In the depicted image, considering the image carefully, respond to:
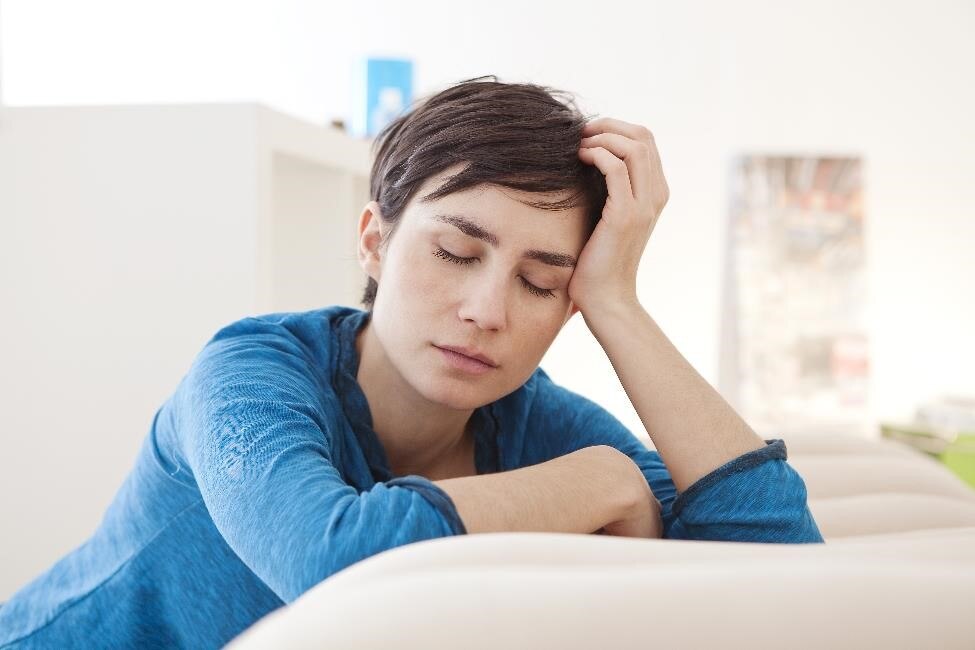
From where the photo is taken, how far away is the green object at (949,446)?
141 inches

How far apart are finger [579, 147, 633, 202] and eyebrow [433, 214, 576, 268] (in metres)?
0.12

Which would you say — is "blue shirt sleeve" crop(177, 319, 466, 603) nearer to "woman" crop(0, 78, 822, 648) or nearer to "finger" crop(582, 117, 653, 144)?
"woman" crop(0, 78, 822, 648)

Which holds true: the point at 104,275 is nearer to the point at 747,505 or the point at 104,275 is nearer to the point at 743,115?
the point at 747,505

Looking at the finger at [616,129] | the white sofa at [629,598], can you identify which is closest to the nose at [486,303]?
the finger at [616,129]

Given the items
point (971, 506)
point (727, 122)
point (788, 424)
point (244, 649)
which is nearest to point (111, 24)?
point (727, 122)

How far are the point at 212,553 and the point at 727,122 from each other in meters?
3.86

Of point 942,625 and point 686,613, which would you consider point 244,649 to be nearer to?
point 686,613

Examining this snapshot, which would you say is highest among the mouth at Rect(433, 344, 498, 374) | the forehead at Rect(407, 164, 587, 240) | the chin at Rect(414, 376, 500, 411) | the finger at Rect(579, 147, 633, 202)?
the finger at Rect(579, 147, 633, 202)

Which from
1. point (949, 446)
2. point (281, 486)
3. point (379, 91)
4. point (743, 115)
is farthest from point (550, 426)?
point (743, 115)

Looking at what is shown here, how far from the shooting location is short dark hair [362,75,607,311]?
1.09 meters

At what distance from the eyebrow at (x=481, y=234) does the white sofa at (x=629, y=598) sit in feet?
1.76

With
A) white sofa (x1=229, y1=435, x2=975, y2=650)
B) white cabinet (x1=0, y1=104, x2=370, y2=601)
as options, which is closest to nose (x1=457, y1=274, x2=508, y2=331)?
white sofa (x1=229, y1=435, x2=975, y2=650)

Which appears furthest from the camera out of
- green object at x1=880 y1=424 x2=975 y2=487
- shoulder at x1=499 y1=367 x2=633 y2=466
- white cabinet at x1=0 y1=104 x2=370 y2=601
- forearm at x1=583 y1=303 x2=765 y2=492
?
green object at x1=880 y1=424 x2=975 y2=487

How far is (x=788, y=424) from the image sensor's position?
4.36 metres
